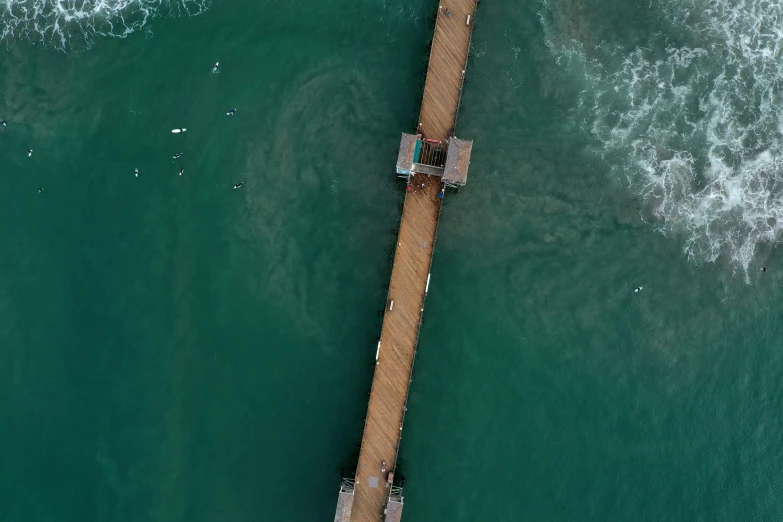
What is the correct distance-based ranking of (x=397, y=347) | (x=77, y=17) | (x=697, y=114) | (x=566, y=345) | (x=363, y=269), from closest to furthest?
(x=397, y=347), (x=363, y=269), (x=566, y=345), (x=77, y=17), (x=697, y=114)

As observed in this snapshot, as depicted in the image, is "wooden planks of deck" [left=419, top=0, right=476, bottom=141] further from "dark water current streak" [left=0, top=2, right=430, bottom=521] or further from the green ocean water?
"dark water current streak" [left=0, top=2, right=430, bottom=521]

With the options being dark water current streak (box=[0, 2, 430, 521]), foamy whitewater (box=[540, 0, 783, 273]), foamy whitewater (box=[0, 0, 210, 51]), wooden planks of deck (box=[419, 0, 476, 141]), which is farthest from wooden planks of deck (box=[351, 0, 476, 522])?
foamy whitewater (box=[0, 0, 210, 51])

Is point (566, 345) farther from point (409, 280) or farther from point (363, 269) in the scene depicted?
point (363, 269)

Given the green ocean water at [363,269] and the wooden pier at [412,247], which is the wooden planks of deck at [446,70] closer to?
the wooden pier at [412,247]

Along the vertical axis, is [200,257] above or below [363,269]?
below

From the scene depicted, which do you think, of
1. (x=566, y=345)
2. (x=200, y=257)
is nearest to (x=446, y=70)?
(x=566, y=345)

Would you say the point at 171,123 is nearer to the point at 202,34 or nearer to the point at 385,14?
the point at 202,34

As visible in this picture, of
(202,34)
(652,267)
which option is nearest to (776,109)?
(652,267)
